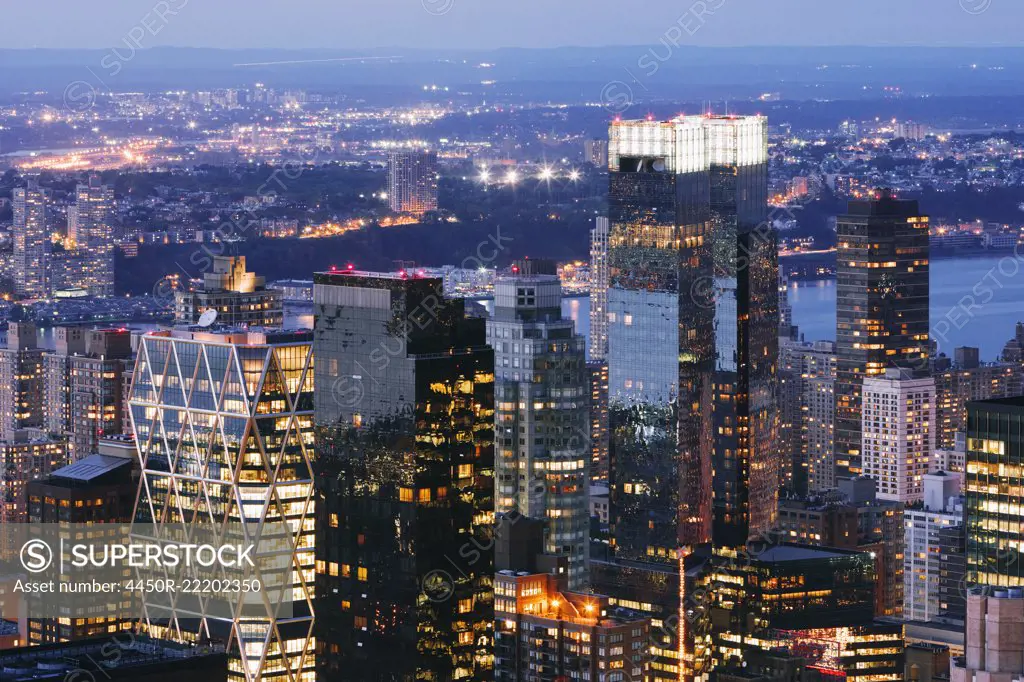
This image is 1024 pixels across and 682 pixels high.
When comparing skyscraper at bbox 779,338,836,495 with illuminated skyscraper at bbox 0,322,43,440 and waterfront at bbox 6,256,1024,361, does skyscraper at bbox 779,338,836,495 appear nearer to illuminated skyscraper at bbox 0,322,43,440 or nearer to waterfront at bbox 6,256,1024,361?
waterfront at bbox 6,256,1024,361

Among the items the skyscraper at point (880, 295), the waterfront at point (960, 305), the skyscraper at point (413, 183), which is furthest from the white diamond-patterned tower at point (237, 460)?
the skyscraper at point (413, 183)

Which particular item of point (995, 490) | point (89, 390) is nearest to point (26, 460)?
point (89, 390)

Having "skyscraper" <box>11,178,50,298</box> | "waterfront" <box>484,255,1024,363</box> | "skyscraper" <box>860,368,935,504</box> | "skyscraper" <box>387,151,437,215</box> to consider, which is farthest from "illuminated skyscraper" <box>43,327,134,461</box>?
"skyscraper" <box>11,178,50,298</box>

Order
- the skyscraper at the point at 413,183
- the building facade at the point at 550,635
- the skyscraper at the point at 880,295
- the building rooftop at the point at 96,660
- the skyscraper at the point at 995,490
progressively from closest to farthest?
the building rooftop at the point at 96,660 → the skyscraper at the point at 995,490 → the building facade at the point at 550,635 → the skyscraper at the point at 880,295 → the skyscraper at the point at 413,183

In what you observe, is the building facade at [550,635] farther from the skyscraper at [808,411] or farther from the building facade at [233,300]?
the skyscraper at [808,411]

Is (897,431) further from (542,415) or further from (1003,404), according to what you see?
(1003,404)

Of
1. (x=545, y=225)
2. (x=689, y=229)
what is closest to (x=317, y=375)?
(x=689, y=229)
